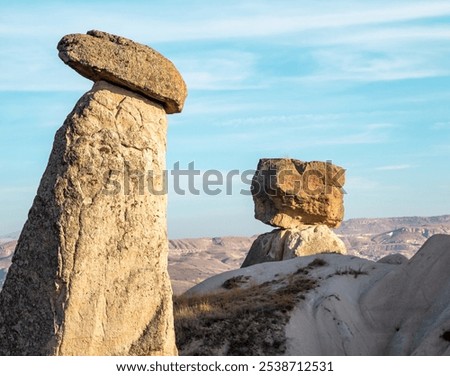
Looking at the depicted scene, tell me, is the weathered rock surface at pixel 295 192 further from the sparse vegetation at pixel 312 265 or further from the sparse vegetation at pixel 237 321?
the sparse vegetation at pixel 237 321

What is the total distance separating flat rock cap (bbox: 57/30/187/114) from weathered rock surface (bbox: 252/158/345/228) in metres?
13.5

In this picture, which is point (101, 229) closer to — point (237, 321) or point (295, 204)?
point (237, 321)

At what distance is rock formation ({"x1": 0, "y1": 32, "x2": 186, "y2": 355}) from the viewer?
26.0 feet

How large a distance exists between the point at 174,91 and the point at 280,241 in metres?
13.6

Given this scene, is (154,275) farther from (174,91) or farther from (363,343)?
(363,343)

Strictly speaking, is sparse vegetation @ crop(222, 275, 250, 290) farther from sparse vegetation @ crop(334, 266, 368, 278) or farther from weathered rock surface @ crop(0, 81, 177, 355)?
weathered rock surface @ crop(0, 81, 177, 355)

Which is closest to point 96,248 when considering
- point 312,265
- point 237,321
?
point 237,321

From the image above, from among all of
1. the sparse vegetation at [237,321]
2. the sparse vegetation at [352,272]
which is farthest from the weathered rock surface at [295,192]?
the sparse vegetation at [237,321]

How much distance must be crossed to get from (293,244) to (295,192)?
1.41m

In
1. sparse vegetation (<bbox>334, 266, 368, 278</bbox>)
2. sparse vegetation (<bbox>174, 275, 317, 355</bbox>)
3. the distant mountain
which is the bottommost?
the distant mountain

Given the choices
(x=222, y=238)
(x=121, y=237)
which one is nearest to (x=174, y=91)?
(x=121, y=237)

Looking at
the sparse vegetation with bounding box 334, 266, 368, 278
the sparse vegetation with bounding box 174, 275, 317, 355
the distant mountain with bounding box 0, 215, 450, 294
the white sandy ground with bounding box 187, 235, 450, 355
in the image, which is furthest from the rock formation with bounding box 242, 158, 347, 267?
the distant mountain with bounding box 0, 215, 450, 294

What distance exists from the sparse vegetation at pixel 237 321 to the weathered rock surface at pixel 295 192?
694 centimetres

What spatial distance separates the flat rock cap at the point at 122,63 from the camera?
828 centimetres
